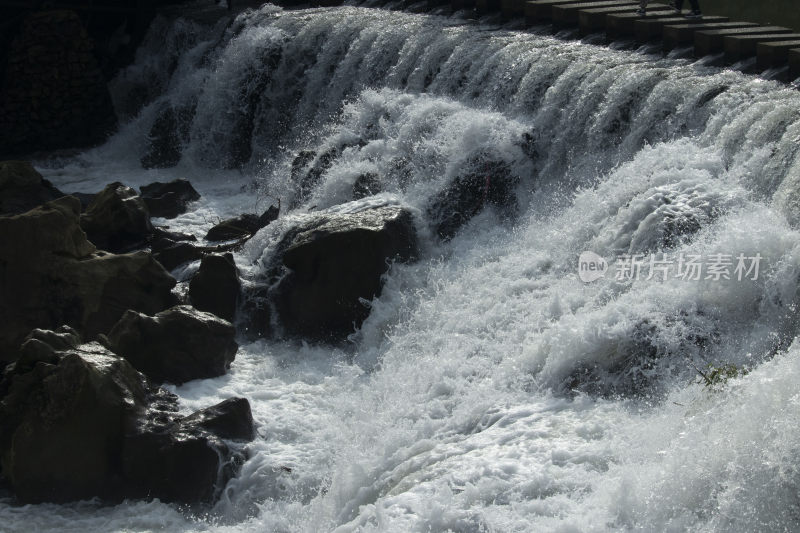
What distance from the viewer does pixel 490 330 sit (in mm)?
8445

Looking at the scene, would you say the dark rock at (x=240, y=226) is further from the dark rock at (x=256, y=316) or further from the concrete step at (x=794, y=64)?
the concrete step at (x=794, y=64)

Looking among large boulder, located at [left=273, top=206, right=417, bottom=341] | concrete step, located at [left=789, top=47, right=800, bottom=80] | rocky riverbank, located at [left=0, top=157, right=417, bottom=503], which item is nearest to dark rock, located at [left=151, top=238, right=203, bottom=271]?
rocky riverbank, located at [left=0, top=157, right=417, bottom=503]

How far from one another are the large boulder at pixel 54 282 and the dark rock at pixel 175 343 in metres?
0.64

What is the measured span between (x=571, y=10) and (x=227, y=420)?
705 centimetres

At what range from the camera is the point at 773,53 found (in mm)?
9945

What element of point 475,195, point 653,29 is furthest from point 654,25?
point 475,195

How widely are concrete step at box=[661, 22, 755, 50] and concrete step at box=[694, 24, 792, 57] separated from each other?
0.23 metres

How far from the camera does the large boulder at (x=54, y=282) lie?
9016 millimetres

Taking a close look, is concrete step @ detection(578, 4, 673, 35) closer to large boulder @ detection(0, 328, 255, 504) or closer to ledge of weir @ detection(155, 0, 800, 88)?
ledge of weir @ detection(155, 0, 800, 88)

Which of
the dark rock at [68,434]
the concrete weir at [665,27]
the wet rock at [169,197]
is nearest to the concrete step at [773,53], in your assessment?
the concrete weir at [665,27]

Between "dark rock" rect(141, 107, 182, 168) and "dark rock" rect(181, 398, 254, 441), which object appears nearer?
"dark rock" rect(181, 398, 254, 441)

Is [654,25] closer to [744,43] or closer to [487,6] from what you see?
[744,43]

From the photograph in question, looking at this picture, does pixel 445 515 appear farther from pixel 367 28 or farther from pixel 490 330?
pixel 367 28

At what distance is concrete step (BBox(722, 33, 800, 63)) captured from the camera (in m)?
10.3
